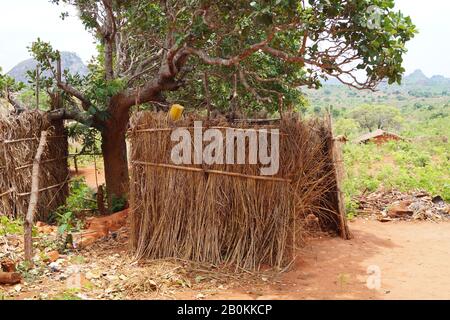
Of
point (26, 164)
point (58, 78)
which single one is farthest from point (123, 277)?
point (58, 78)

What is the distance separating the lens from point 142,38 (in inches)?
347

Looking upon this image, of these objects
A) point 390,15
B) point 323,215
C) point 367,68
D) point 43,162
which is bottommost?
point 323,215

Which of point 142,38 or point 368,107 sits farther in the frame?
point 368,107

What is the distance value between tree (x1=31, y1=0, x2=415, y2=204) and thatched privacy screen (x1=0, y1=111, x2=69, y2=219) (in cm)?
65

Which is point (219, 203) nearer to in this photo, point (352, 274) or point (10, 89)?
point (352, 274)

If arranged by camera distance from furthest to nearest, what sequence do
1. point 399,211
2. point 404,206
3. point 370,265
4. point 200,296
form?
point 404,206
point 399,211
point 370,265
point 200,296

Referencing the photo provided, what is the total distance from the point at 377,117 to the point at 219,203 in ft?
96.1

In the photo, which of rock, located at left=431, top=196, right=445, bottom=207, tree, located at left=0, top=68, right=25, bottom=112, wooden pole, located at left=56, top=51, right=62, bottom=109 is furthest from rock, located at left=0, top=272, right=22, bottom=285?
rock, located at left=431, top=196, right=445, bottom=207

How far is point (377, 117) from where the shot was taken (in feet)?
105

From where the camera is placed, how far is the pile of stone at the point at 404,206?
809cm

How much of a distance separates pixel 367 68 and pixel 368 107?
29.1 metres
